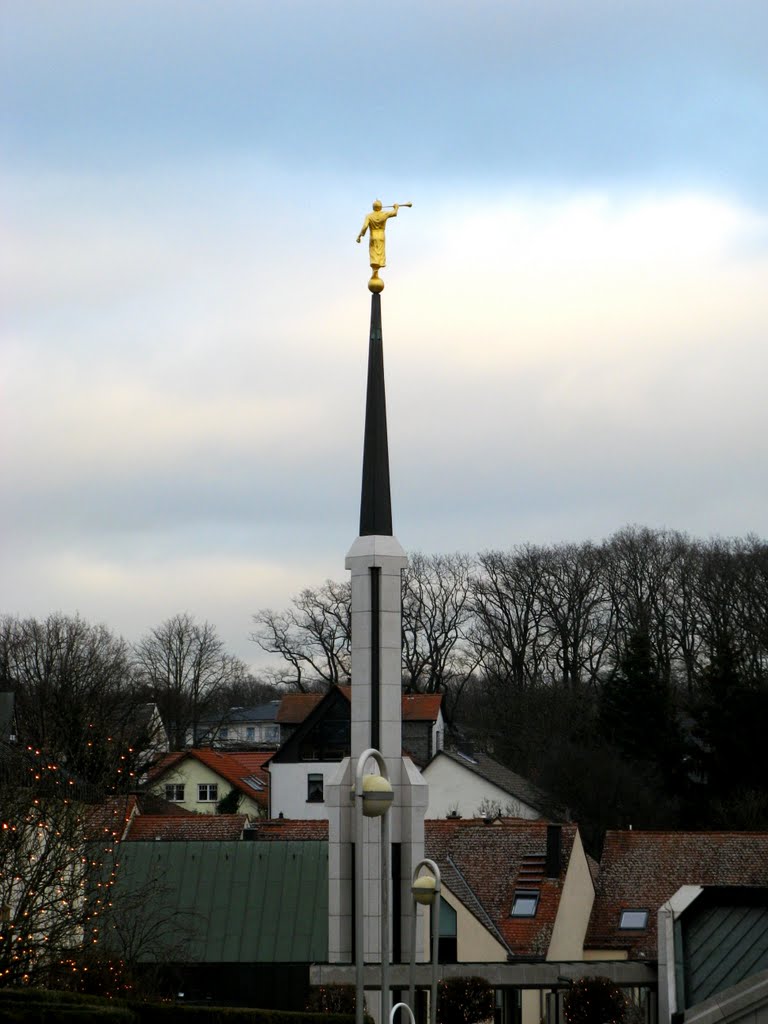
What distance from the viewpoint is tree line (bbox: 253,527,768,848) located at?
6425cm

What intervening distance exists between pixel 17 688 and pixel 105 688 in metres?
3.70

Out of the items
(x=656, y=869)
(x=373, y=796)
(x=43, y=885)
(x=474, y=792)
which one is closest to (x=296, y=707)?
(x=474, y=792)

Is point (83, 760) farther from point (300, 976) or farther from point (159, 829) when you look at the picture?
point (300, 976)

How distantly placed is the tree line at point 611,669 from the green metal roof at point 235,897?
871 inches

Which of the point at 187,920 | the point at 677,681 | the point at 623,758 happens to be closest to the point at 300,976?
the point at 187,920

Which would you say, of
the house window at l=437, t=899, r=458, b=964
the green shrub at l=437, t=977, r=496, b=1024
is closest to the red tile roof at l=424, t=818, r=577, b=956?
the house window at l=437, t=899, r=458, b=964

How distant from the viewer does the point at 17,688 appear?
227 feet

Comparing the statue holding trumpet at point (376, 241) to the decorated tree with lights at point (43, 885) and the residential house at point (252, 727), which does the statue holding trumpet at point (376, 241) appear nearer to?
the decorated tree with lights at point (43, 885)

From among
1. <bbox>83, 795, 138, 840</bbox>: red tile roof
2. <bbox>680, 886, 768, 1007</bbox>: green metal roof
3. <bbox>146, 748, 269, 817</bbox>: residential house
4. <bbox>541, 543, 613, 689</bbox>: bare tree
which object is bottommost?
<bbox>680, 886, 768, 1007</bbox>: green metal roof

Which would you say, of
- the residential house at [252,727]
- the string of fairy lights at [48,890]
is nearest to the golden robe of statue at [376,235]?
the string of fairy lights at [48,890]

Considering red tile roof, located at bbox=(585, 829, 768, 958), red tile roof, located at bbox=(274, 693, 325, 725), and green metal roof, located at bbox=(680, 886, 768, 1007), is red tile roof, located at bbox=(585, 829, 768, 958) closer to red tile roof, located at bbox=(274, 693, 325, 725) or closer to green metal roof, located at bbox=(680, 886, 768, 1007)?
green metal roof, located at bbox=(680, 886, 768, 1007)

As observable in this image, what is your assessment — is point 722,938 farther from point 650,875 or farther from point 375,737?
point 650,875

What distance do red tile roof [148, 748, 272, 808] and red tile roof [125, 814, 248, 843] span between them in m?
28.3

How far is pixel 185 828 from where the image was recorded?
4672cm
